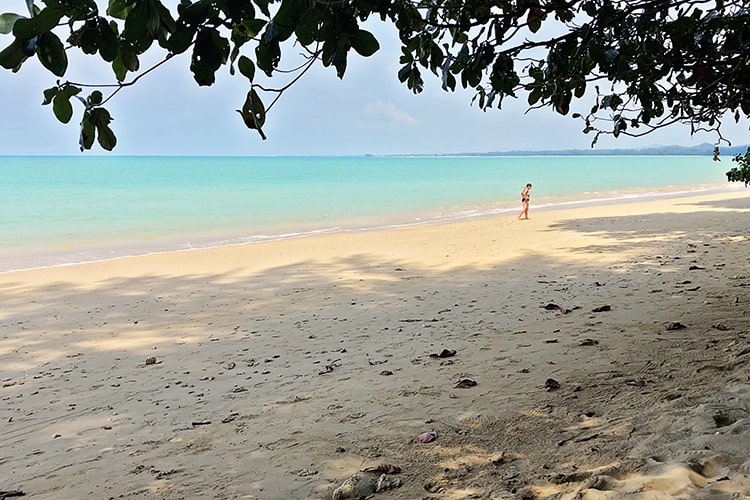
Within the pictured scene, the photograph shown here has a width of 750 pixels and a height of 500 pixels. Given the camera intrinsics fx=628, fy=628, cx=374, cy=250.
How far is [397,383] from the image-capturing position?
170 inches

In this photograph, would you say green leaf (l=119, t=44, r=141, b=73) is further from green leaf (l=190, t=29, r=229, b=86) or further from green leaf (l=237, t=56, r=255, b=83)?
green leaf (l=237, t=56, r=255, b=83)

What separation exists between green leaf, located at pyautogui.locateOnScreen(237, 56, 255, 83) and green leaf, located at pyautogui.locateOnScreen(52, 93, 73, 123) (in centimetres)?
45

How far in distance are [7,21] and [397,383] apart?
3.44m

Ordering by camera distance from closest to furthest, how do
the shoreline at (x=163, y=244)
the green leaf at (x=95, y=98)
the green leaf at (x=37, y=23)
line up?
1. the green leaf at (x=37, y=23)
2. the green leaf at (x=95, y=98)
3. the shoreline at (x=163, y=244)

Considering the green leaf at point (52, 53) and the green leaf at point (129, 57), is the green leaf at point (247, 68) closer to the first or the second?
the green leaf at point (129, 57)

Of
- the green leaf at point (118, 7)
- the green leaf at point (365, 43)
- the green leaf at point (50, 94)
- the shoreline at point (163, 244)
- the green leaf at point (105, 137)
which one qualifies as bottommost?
the shoreline at point (163, 244)

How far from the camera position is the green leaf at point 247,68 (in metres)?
1.74

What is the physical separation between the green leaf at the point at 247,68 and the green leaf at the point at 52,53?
0.49 m

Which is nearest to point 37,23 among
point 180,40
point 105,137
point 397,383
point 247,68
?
point 180,40

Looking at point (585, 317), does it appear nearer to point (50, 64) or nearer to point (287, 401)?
point (287, 401)

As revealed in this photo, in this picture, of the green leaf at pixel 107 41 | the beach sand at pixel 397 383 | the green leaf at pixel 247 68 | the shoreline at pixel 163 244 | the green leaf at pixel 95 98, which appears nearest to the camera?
the green leaf at pixel 107 41

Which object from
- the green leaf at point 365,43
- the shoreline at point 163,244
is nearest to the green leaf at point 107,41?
the green leaf at point 365,43

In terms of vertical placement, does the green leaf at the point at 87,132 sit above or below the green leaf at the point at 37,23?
below

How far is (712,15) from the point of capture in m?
3.74
